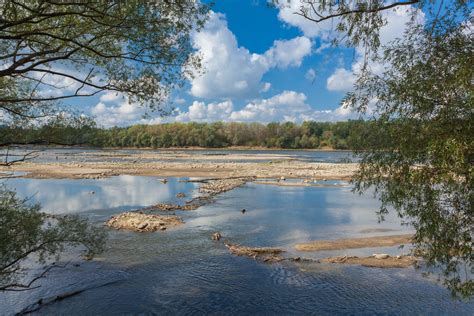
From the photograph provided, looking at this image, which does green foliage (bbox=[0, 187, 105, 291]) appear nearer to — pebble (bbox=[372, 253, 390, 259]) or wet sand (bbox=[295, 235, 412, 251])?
wet sand (bbox=[295, 235, 412, 251])

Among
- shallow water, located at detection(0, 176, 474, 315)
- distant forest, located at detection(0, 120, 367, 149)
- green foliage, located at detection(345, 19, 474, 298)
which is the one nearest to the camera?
green foliage, located at detection(345, 19, 474, 298)

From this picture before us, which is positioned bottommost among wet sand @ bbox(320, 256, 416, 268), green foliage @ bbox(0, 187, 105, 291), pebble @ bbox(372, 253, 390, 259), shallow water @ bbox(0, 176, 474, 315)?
shallow water @ bbox(0, 176, 474, 315)

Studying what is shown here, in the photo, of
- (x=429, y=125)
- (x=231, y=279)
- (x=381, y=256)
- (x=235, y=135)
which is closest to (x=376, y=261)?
(x=381, y=256)

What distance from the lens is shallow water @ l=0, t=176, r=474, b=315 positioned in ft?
43.1

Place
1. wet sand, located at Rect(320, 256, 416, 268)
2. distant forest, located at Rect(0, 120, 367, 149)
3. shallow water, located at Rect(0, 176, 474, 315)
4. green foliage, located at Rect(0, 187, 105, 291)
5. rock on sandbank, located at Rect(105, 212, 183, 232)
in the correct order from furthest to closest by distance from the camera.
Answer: distant forest, located at Rect(0, 120, 367, 149), rock on sandbank, located at Rect(105, 212, 183, 232), wet sand, located at Rect(320, 256, 416, 268), shallow water, located at Rect(0, 176, 474, 315), green foliage, located at Rect(0, 187, 105, 291)

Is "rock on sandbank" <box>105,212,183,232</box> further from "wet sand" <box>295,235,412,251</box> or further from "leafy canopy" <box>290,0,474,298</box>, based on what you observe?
"leafy canopy" <box>290,0,474,298</box>

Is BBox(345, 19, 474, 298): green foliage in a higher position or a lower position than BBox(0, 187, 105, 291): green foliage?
higher

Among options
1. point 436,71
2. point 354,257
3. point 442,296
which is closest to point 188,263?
point 354,257

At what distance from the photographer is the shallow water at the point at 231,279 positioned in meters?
13.1

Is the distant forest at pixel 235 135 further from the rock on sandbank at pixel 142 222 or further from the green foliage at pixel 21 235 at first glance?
the green foliage at pixel 21 235

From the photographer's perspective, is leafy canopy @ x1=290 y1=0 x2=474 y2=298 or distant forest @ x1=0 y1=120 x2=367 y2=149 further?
distant forest @ x1=0 y1=120 x2=367 y2=149

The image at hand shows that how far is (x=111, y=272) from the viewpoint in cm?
1619

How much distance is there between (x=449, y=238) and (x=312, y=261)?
9.88 metres

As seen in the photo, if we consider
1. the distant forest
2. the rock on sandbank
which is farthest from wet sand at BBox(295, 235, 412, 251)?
the distant forest
